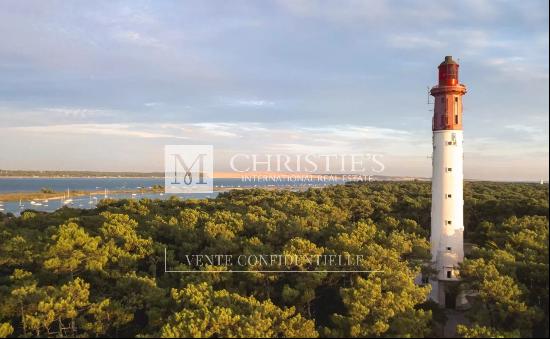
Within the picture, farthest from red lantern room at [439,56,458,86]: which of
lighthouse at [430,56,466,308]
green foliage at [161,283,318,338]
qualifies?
green foliage at [161,283,318,338]

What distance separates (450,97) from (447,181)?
4297 millimetres

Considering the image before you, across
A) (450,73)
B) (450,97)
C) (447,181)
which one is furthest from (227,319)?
(450,73)

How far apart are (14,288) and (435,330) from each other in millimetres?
16291

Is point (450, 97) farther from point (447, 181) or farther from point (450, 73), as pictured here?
point (447, 181)

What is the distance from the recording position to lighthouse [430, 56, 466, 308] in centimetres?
2233

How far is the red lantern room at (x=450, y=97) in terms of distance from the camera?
22281 mm

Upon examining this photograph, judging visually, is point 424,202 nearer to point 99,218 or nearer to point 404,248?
point 404,248

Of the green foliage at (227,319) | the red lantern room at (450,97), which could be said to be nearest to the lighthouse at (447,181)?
the red lantern room at (450,97)

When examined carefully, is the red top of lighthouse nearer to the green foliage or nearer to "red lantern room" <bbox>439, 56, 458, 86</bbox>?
"red lantern room" <bbox>439, 56, 458, 86</bbox>

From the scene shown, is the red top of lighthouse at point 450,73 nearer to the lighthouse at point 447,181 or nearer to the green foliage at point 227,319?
the lighthouse at point 447,181

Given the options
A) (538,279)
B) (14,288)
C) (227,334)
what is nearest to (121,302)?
(14,288)

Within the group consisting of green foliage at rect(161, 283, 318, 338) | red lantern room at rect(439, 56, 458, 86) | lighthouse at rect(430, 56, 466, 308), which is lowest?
green foliage at rect(161, 283, 318, 338)

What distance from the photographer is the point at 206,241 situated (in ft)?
78.6

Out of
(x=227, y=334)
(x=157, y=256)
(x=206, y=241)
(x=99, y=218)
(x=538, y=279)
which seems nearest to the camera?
(x=227, y=334)
